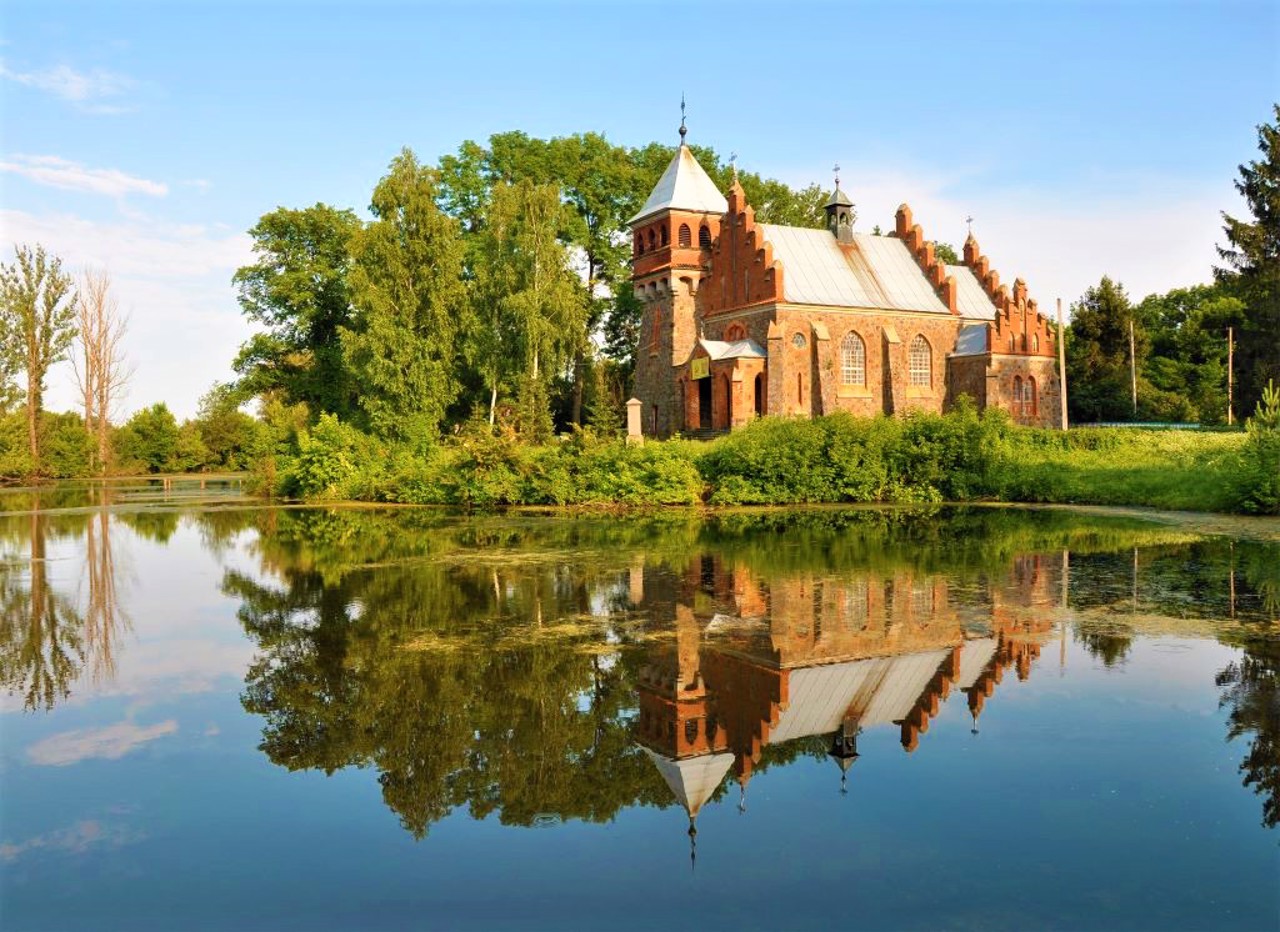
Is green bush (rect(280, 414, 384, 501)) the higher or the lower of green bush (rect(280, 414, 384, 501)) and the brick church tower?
the lower

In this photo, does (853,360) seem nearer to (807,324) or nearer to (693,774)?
(807,324)

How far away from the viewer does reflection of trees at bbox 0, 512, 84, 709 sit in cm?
940

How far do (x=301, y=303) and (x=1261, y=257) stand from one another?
157 ft

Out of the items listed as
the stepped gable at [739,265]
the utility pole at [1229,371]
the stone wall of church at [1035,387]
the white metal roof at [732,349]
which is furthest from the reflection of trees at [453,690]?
the utility pole at [1229,371]

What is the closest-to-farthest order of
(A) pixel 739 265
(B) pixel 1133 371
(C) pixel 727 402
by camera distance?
1. (C) pixel 727 402
2. (A) pixel 739 265
3. (B) pixel 1133 371

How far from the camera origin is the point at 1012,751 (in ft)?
23.6

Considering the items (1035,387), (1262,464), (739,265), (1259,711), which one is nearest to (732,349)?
(739,265)

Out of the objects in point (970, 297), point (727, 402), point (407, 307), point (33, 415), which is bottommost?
point (727, 402)

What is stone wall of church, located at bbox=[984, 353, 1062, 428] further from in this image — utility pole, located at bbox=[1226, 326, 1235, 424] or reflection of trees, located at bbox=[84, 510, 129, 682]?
reflection of trees, located at bbox=[84, 510, 129, 682]

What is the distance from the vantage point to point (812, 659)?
9.71 m

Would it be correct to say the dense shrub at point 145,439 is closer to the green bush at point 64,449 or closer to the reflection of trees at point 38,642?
the green bush at point 64,449

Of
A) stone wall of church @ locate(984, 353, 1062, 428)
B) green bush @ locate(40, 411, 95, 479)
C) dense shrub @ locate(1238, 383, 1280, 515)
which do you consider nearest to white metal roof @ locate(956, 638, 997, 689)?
dense shrub @ locate(1238, 383, 1280, 515)

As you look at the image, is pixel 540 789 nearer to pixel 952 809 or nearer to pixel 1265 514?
pixel 952 809

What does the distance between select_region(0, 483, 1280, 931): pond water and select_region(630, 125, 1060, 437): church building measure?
2645 centimetres
